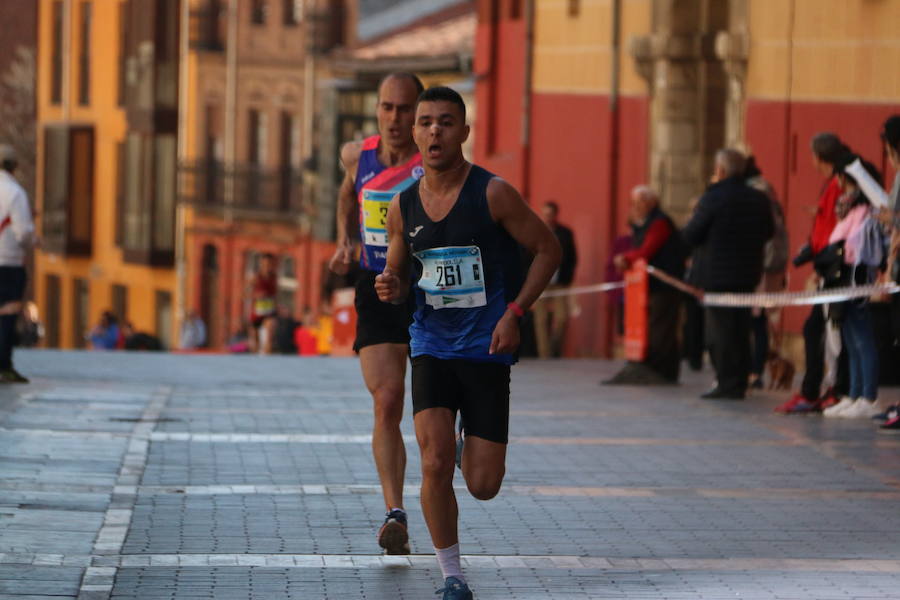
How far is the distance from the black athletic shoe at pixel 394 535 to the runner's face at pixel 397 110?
5.35 feet

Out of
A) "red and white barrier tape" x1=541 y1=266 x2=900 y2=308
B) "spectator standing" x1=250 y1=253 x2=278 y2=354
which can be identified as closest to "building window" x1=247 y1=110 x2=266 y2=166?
"spectator standing" x1=250 y1=253 x2=278 y2=354

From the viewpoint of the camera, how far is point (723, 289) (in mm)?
16922

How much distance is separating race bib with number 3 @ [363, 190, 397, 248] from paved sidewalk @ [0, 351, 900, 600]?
1.26 m

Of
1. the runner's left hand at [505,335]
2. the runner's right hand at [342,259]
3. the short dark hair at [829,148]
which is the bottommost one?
the runner's left hand at [505,335]

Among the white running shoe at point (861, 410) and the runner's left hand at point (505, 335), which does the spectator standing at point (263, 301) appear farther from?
the runner's left hand at point (505, 335)

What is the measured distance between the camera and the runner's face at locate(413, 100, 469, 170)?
805 cm

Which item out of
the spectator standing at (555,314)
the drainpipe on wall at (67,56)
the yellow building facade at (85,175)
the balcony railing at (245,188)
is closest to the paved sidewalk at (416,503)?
the spectator standing at (555,314)

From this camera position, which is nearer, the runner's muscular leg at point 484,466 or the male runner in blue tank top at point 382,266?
Result: the runner's muscular leg at point 484,466

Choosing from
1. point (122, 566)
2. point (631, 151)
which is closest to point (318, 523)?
point (122, 566)

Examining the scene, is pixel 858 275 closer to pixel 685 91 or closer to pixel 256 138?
pixel 685 91

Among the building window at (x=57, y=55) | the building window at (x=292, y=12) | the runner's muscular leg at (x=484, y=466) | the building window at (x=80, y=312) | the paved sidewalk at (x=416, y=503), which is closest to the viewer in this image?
the runner's muscular leg at (x=484, y=466)

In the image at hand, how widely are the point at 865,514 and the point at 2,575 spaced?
4164 mm

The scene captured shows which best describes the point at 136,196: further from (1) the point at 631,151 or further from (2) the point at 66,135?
(1) the point at 631,151

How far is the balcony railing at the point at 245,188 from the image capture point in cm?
5059
